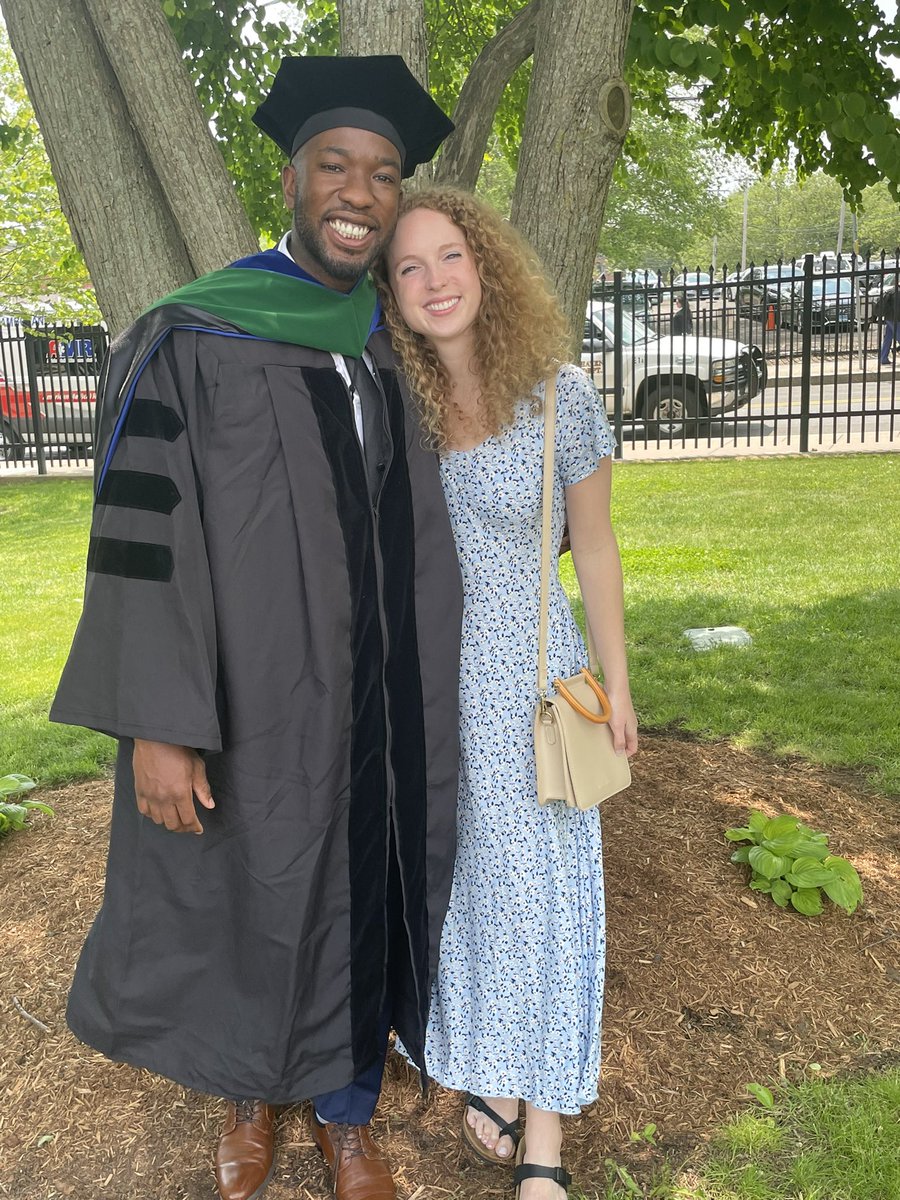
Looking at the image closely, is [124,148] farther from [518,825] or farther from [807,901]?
[807,901]

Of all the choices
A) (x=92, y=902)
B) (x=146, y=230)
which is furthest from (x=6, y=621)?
(x=146, y=230)

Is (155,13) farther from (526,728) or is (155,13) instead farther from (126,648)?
(526,728)

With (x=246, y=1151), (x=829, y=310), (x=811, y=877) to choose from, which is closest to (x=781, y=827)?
(x=811, y=877)

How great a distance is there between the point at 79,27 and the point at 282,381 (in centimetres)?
141

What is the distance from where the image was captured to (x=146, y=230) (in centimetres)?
296

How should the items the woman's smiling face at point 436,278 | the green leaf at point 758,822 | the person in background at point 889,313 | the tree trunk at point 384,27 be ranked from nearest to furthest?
1. the woman's smiling face at point 436,278
2. the tree trunk at point 384,27
3. the green leaf at point 758,822
4. the person in background at point 889,313

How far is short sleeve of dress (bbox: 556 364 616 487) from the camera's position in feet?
7.65

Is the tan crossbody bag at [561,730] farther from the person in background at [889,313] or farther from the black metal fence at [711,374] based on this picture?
→ the person in background at [889,313]

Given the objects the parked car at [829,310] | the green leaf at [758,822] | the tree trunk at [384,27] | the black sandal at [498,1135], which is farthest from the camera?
the parked car at [829,310]

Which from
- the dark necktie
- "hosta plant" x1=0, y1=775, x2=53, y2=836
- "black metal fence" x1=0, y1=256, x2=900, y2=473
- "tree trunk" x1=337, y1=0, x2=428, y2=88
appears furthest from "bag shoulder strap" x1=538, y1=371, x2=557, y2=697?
"black metal fence" x1=0, y1=256, x2=900, y2=473

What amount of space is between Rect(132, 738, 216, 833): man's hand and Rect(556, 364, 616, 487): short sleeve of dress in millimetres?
953

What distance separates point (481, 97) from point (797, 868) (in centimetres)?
256

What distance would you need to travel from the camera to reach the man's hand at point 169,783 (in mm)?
2174

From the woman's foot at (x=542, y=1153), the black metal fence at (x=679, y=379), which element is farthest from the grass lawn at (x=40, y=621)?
the woman's foot at (x=542, y=1153)
